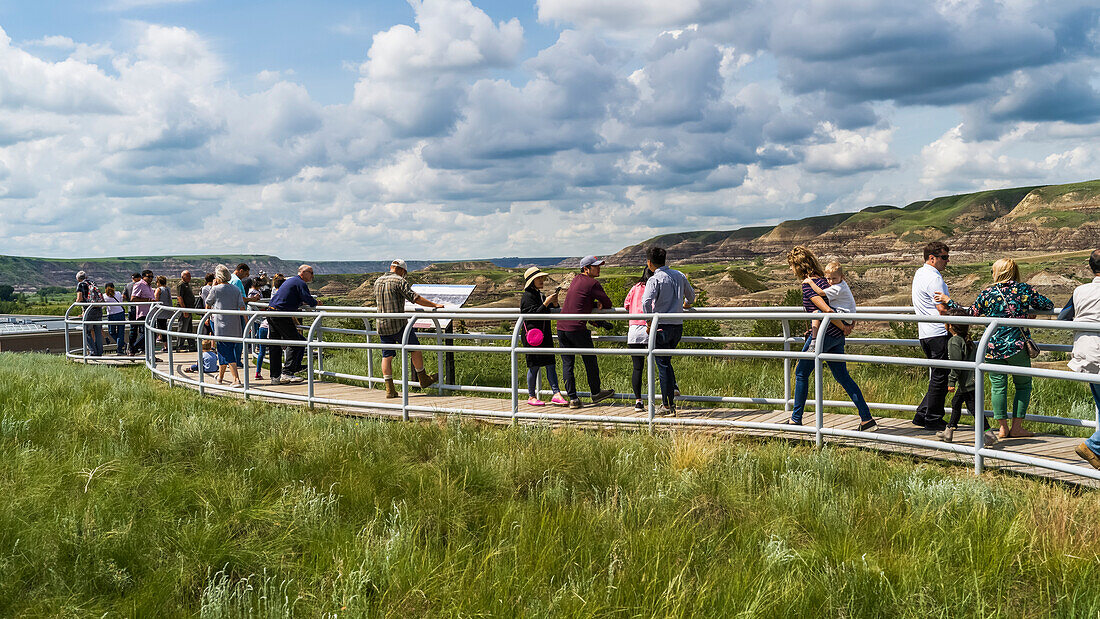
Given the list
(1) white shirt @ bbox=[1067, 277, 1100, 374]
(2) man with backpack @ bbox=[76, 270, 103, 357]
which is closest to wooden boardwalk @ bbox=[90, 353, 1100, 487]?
(1) white shirt @ bbox=[1067, 277, 1100, 374]

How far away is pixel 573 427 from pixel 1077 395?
25.0ft

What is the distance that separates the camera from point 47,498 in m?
5.48

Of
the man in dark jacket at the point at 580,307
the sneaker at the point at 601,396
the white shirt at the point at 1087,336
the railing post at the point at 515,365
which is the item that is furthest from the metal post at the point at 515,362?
the white shirt at the point at 1087,336

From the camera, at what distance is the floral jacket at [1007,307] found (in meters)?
6.26

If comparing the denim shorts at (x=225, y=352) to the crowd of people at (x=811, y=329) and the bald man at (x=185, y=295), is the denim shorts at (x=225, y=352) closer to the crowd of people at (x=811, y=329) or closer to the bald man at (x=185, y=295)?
the crowd of people at (x=811, y=329)

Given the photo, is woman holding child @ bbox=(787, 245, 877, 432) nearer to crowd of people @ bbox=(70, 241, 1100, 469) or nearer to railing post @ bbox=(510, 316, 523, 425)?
crowd of people @ bbox=(70, 241, 1100, 469)

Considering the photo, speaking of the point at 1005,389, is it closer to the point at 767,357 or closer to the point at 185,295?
the point at 767,357

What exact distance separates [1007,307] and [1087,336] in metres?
0.72

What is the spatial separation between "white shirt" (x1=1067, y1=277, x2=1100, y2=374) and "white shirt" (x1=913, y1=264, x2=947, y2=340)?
999 millimetres

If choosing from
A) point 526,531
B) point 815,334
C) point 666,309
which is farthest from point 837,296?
point 526,531

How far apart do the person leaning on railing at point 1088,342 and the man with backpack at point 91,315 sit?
16308 mm

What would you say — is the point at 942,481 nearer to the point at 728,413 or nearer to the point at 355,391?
the point at 728,413

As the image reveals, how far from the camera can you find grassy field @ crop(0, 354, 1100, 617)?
13.4 feet

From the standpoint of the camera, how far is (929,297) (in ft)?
23.0
